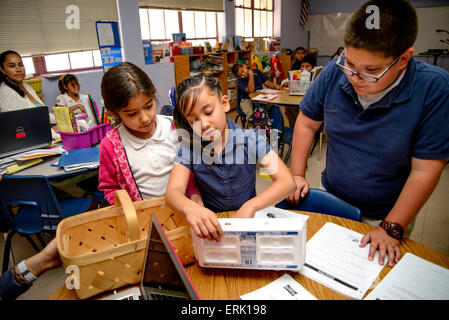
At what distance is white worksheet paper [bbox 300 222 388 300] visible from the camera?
820mm

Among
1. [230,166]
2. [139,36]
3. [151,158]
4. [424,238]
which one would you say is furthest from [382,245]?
[139,36]

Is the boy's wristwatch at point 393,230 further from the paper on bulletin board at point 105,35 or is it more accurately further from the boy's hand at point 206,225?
the paper on bulletin board at point 105,35

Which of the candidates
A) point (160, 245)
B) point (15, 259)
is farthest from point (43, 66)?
point (160, 245)

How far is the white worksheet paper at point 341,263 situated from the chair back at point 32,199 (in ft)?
5.10

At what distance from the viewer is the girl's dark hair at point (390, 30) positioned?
89 cm

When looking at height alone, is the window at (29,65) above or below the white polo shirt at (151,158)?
above

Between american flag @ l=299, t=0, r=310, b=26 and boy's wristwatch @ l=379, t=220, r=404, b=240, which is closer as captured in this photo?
boy's wristwatch @ l=379, t=220, r=404, b=240

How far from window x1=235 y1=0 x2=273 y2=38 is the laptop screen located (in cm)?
763

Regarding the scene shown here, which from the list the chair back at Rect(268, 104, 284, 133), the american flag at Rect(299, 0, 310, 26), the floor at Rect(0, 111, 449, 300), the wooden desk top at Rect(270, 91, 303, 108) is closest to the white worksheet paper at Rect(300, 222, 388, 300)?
the floor at Rect(0, 111, 449, 300)

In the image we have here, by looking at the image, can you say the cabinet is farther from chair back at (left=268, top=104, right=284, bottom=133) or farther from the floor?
the floor

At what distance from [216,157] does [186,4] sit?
216 inches

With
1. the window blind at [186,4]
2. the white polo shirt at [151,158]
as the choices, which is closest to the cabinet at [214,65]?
the window blind at [186,4]

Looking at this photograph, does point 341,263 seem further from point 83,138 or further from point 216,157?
point 83,138
